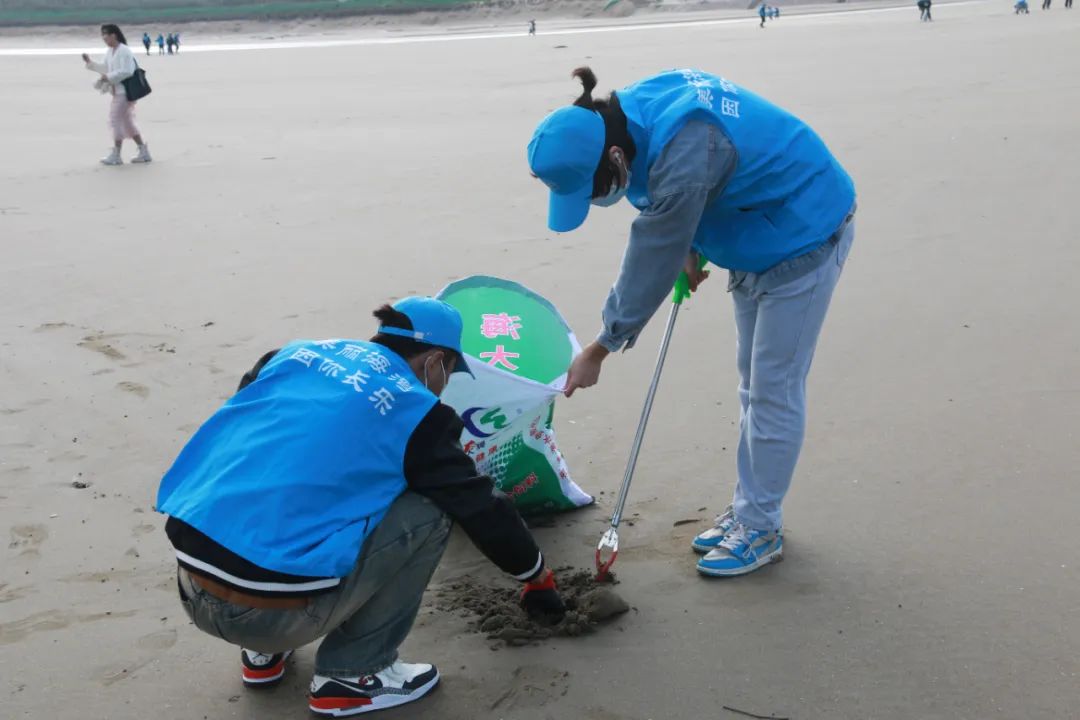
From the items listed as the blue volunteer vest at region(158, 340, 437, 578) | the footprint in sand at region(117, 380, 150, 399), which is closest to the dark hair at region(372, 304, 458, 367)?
the blue volunteer vest at region(158, 340, 437, 578)

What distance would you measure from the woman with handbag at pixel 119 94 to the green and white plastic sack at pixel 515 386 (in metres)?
6.57

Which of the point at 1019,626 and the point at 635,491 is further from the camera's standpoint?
the point at 635,491

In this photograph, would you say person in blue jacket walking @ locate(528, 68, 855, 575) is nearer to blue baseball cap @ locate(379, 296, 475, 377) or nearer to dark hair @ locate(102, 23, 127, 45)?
blue baseball cap @ locate(379, 296, 475, 377)

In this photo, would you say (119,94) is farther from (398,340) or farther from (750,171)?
(750,171)

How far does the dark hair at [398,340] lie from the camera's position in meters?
2.27

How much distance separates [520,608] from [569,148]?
111 centimetres

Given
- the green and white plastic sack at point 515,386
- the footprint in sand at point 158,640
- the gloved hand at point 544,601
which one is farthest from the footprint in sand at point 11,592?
the gloved hand at point 544,601

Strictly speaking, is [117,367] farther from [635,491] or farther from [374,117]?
[374,117]

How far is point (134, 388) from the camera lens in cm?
408

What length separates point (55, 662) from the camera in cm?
246

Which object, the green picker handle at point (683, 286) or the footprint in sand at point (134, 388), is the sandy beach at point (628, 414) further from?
the green picker handle at point (683, 286)

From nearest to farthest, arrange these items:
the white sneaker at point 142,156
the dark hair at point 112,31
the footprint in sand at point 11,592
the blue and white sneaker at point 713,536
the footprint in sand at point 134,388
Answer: the footprint in sand at point 11,592, the blue and white sneaker at point 713,536, the footprint in sand at point 134,388, the white sneaker at point 142,156, the dark hair at point 112,31

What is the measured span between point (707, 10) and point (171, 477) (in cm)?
4890

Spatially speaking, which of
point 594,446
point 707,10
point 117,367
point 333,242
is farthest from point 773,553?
point 707,10
